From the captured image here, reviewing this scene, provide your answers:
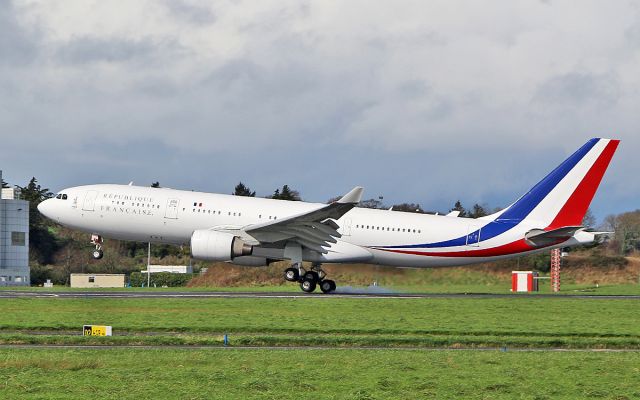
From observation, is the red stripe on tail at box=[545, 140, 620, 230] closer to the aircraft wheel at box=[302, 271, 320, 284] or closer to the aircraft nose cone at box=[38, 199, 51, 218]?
the aircraft wheel at box=[302, 271, 320, 284]

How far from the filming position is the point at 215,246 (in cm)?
4606

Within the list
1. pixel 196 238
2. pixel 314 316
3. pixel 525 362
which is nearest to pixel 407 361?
pixel 525 362

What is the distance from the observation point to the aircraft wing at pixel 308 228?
45719 mm

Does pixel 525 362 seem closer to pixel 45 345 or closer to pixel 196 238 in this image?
pixel 45 345

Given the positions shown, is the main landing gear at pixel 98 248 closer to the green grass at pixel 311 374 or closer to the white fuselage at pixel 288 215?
the white fuselage at pixel 288 215

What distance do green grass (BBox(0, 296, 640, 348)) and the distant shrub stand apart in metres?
36.4

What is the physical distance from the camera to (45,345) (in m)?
24.8

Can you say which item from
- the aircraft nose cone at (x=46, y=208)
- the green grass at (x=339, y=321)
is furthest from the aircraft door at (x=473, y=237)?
the aircraft nose cone at (x=46, y=208)

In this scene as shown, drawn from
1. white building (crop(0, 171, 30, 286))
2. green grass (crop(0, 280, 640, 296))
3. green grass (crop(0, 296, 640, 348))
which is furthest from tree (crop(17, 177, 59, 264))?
green grass (crop(0, 296, 640, 348))

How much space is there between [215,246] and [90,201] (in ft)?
30.1

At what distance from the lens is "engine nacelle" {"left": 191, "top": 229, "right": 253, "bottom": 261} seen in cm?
4609

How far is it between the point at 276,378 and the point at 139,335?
1014 cm

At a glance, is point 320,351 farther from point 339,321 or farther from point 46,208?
point 46,208

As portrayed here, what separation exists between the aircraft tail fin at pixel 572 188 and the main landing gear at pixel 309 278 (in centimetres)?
1011
